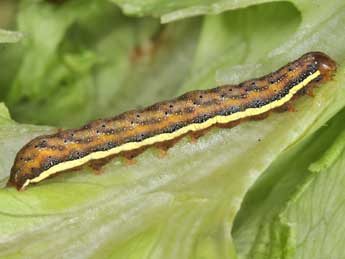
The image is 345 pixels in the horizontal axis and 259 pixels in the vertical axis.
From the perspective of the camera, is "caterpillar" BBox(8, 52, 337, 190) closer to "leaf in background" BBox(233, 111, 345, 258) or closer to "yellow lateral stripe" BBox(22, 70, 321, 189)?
"yellow lateral stripe" BBox(22, 70, 321, 189)

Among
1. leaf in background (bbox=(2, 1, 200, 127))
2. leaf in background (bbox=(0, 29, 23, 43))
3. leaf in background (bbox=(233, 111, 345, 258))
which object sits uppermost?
leaf in background (bbox=(0, 29, 23, 43))

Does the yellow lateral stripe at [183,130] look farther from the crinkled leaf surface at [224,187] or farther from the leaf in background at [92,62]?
the leaf in background at [92,62]

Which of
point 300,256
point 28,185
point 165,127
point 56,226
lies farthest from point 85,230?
point 300,256

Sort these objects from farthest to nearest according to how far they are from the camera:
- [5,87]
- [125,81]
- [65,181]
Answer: [125,81], [5,87], [65,181]

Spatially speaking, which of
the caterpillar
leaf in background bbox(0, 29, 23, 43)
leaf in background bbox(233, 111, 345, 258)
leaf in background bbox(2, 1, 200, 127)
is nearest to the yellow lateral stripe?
the caterpillar

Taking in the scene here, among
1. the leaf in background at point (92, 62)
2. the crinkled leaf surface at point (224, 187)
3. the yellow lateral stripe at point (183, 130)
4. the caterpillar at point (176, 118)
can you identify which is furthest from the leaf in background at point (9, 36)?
the leaf in background at point (92, 62)

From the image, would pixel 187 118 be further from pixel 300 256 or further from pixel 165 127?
pixel 300 256

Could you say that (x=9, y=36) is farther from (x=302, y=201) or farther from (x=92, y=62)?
(x=302, y=201)

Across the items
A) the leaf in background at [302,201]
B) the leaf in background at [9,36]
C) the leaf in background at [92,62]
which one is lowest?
the leaf in background at [92,62]
